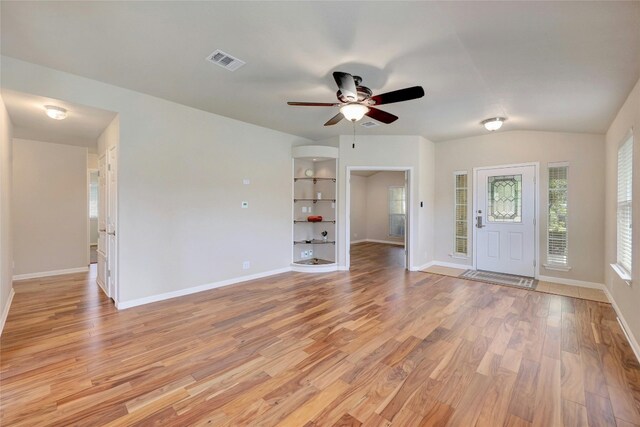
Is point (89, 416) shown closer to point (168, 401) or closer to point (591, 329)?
point (168, 401)

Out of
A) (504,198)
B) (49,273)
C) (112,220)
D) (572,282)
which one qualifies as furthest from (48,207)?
(572,282)

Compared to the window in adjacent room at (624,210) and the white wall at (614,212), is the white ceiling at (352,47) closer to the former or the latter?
the white wall at (614,212)

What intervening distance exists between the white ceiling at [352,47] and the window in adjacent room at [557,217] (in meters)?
1.20

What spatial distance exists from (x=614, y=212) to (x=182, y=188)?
19.5 feet

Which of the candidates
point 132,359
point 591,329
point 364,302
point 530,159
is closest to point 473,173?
point 530,159

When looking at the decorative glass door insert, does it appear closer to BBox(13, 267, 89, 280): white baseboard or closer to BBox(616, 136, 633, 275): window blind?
BBox(616, 136, 633, 275): window blind

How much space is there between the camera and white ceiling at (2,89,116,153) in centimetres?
316

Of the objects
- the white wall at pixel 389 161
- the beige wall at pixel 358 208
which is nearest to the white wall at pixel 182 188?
the white wall at pixel 389 161

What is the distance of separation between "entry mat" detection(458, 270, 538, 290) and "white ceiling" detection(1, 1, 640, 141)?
8.71 feet

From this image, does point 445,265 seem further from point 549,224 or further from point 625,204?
point 625,204

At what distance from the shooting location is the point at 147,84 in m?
3.37

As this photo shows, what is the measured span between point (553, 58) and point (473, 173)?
348 cm

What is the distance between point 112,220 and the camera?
3930 mm

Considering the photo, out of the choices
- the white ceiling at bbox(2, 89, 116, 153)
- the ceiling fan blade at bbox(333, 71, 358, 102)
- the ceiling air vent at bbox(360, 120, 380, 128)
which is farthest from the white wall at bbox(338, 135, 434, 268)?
the white ceiling at bbox(2, 89, 116, 153)
